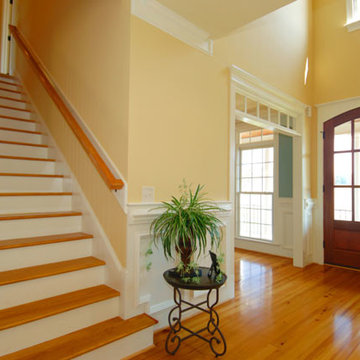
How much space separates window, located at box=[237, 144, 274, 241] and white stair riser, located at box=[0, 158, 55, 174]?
12.8 feet

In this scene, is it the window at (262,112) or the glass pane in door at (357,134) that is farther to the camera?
the glass pane in door at (357,134)

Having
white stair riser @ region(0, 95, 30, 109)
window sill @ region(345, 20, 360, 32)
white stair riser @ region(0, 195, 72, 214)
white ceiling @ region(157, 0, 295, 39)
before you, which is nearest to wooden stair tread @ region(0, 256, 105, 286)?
white stair riser @ region(0, 195, 72, 214)

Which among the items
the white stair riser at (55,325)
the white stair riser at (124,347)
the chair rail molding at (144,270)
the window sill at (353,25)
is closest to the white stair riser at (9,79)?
the chair rail molding at (144,270)

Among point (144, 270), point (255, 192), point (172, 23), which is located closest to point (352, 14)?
point (255, 192)

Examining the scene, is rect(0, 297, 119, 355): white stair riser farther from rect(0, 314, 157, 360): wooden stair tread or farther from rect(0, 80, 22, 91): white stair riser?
rect(0, 80, 22, 91): white stair riser

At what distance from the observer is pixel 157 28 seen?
250 cm

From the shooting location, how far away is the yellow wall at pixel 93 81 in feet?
7.71

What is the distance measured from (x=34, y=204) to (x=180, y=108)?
1651mm

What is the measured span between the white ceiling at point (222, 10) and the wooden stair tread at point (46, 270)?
225 centimetres

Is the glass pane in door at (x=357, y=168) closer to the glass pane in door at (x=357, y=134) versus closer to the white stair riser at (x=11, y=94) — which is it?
the glass pane in door at (x=357, y=134)

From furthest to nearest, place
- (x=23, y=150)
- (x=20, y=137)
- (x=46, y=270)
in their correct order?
(x=20, y=137), (x=23, y=150), (x=46, y=270)

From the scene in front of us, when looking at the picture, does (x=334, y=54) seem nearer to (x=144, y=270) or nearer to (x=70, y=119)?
(x=70, y=119)

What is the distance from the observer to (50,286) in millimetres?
2090

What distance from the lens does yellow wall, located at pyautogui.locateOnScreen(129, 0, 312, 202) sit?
2348 mm
